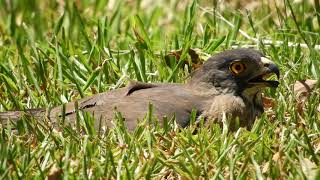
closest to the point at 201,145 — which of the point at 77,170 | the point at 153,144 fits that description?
the point at 153,144

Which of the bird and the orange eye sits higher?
the orange eye

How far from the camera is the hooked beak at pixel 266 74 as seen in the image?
665 centimetres

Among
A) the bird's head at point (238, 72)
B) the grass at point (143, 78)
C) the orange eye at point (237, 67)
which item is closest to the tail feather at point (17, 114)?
the grass at point (143, 78)

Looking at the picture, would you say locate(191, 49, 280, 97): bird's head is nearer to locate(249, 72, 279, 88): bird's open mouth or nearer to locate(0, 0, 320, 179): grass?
locate(249, 72, 279, 88): bird's open mouth

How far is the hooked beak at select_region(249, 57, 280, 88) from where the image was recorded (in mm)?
6652

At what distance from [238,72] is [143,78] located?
0.78 metres

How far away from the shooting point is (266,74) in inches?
266

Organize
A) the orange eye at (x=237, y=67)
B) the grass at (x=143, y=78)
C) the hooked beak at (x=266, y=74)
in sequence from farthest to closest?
the orange eye at (x=237, y=67)
the hooked beak at (x=266, y=74)
the grass at (x=143, y=78)

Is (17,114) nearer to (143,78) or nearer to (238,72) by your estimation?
(143,78)

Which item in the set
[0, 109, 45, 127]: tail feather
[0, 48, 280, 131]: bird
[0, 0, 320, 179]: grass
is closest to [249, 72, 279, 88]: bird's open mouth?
[0, 48, 280, 131]: bird

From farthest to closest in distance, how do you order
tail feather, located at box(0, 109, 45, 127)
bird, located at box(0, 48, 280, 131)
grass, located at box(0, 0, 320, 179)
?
bird, located at box(0, 48, 280, 131)
tail feather, located at box(0, 109, 45, 127)
grass, located at box(0, 0, 320, 179)

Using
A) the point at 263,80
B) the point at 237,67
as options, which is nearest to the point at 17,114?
the point at 237,67

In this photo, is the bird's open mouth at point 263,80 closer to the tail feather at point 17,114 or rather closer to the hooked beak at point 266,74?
the hooked beak at point 266,74

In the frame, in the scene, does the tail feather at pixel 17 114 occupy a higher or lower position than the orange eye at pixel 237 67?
lower
